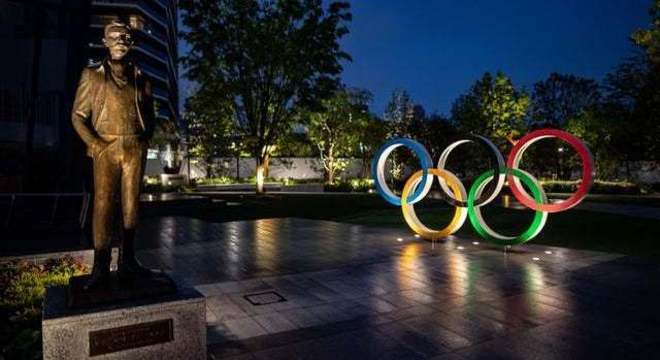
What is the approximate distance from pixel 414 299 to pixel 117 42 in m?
5.79

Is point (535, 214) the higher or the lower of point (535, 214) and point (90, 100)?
the lower

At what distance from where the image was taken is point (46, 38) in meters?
18.5

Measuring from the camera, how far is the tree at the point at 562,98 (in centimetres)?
5231

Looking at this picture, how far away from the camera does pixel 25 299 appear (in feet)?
20.6

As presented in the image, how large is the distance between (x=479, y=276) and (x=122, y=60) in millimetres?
7539

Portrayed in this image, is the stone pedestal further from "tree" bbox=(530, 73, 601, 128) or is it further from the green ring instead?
"tree" bbox=(530, 73, 601, 128)

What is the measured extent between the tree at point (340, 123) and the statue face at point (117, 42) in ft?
114

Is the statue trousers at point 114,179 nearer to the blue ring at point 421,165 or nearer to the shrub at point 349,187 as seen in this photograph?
the blue ring at point 421,165

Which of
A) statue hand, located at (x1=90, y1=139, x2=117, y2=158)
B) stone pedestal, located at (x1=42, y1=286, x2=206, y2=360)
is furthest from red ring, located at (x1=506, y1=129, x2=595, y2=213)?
statue hand, located at (x1=90, y1=139, x2=117, y2=158)

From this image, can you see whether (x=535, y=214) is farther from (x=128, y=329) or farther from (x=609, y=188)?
(x=609, y=188)

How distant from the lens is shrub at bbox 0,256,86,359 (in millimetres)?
4766

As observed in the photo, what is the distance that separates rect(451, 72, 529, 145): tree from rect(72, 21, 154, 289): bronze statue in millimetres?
40071

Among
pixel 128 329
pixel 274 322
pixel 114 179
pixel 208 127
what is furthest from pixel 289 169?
pixel 128 329

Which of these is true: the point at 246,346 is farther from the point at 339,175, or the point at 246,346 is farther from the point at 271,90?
the point at 339,175
